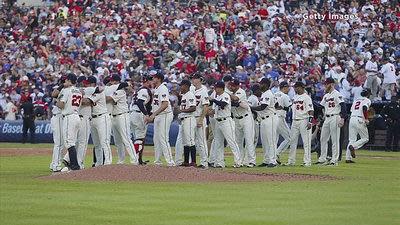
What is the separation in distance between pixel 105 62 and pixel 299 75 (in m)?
8.03

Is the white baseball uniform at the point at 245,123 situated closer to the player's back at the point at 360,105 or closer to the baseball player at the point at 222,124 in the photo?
the baseball player at the point at 222,124

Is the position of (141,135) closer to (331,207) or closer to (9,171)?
(9,171)

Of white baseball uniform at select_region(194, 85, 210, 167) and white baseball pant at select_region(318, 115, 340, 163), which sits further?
white baseball pant at select_region(318, 115, 340, 163)

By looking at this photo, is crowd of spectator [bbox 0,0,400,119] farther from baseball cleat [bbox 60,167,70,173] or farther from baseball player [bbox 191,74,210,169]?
baseball cleat [bbox 60,167,70,173]

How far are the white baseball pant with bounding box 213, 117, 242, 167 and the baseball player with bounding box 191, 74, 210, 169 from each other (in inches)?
18.4

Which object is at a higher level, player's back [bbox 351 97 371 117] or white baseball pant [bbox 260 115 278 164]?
player's back [bbox 351 97 371 117]

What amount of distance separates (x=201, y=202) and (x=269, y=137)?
9.31 meters

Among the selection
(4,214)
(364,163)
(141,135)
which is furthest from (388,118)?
(4,214)

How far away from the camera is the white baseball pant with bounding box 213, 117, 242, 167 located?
23.3 meters

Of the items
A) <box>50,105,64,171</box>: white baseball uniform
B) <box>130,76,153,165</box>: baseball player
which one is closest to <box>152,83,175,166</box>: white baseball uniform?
<box>130,76,153,165</box>: baseball player

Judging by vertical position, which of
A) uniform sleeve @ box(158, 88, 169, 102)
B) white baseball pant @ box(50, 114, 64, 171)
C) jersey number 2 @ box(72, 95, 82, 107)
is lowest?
white baseball pant @ box(50, 114, 64, 171)

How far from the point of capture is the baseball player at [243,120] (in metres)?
23.7

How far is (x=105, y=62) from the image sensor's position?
→ 39.7 metres

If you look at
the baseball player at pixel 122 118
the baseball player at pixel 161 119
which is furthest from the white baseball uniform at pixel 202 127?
the baseball player at pixel 122 118
